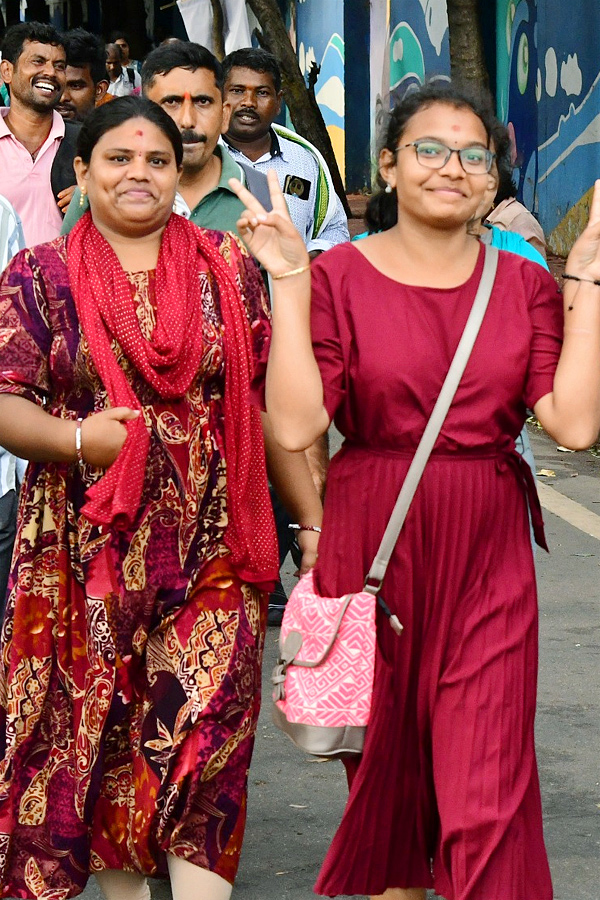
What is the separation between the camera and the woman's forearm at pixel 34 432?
12.0ft

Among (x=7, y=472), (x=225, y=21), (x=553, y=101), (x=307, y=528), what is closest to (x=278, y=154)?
(x=7, y=472)

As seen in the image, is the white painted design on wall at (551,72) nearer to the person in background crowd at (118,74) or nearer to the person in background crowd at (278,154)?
the person in background crowd at (118,74)

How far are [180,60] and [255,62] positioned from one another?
1835mm

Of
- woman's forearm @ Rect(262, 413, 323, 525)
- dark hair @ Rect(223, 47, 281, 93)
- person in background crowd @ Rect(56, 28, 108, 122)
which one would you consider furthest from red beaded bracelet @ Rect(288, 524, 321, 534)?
person in background crowd @ Rect(56, 28, 108, 122)

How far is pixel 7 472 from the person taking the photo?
16.0ft

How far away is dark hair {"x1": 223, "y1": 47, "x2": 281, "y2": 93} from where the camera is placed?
6820 millimetres

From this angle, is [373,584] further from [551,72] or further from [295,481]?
[551,72]

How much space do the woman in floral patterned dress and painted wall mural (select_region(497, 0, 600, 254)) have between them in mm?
10805

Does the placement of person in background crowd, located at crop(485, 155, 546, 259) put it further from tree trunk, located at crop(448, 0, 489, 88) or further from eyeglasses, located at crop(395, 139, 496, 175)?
tree trunk, located at crop(448, 0, 489, 88)

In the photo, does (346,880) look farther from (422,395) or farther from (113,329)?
(113,329)

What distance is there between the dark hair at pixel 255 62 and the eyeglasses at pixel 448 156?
351 centimetres

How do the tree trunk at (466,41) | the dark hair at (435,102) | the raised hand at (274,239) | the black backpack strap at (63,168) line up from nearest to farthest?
the raised hand at (274,239)
the dark hair at (435,102)
the black backpack strap at (63,168)
the tree trunk at (466,41)

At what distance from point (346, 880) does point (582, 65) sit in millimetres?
12405

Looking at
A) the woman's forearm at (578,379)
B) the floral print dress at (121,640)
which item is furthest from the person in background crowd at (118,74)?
the woman's forearm at (578,379)
